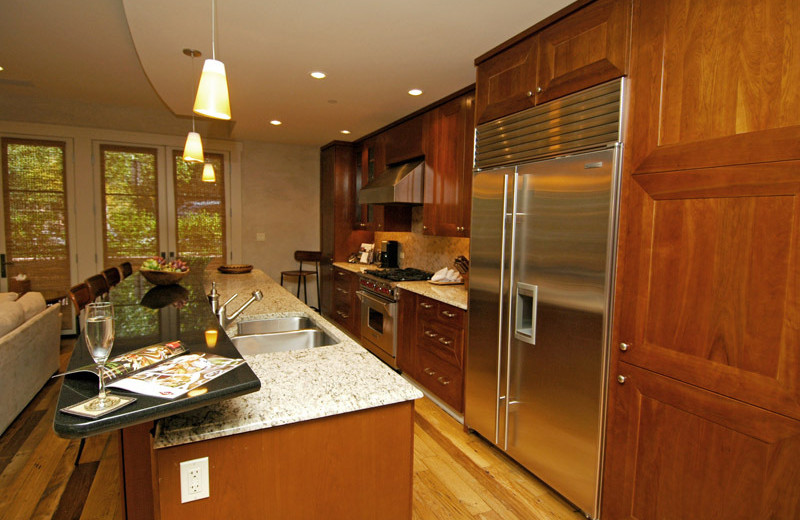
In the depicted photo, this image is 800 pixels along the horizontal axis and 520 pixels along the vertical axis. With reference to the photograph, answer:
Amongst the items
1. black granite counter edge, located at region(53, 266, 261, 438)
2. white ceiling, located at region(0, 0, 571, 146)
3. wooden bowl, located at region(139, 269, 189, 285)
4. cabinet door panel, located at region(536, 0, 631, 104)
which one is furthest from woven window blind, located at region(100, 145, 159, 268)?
cabinet door panel, located at region(536, 0, 631, 104)

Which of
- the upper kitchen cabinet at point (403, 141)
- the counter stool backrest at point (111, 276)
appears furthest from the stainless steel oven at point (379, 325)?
the counter stool backrest at point (111, 276)

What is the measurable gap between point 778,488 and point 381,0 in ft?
8.29

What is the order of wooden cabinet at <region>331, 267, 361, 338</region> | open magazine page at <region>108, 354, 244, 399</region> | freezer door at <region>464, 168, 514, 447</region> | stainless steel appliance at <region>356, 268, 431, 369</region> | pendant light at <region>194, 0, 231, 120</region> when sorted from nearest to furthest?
open magazine page at <region>108, 354, 244, 399</region> → pendant light at <region>194, 0, 231, 120</region> → freezer door at <region>464, 168, 514, 447</region> → stainless steel appliance at <region>356, 268, 431, 369</region> → wooden cabinet at <region>331, 267, 361, 338</region>

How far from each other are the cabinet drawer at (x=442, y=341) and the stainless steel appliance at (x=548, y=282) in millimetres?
271

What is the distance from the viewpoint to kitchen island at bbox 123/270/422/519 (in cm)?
106

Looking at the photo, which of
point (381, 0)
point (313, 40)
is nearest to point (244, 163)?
point (313, 40)

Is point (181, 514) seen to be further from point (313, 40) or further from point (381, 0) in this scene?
point (313, 40)

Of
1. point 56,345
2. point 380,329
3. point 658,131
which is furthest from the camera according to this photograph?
point 380,329

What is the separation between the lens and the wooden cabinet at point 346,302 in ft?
16.0

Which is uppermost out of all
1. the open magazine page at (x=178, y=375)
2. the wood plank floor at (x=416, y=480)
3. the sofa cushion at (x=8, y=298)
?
the open magazine page at (x=178, y=375)

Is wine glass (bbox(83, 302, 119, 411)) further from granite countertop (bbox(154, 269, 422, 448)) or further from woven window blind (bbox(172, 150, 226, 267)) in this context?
woven window blind (bbox(172, 150, 226, 267))

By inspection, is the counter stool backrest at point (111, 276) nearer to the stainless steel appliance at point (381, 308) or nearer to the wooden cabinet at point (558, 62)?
the stainless steel appliance at point (381, 308)

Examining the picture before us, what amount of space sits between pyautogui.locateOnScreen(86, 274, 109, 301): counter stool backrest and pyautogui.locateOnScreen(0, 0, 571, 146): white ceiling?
5.15ft

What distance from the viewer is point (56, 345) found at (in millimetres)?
3697
